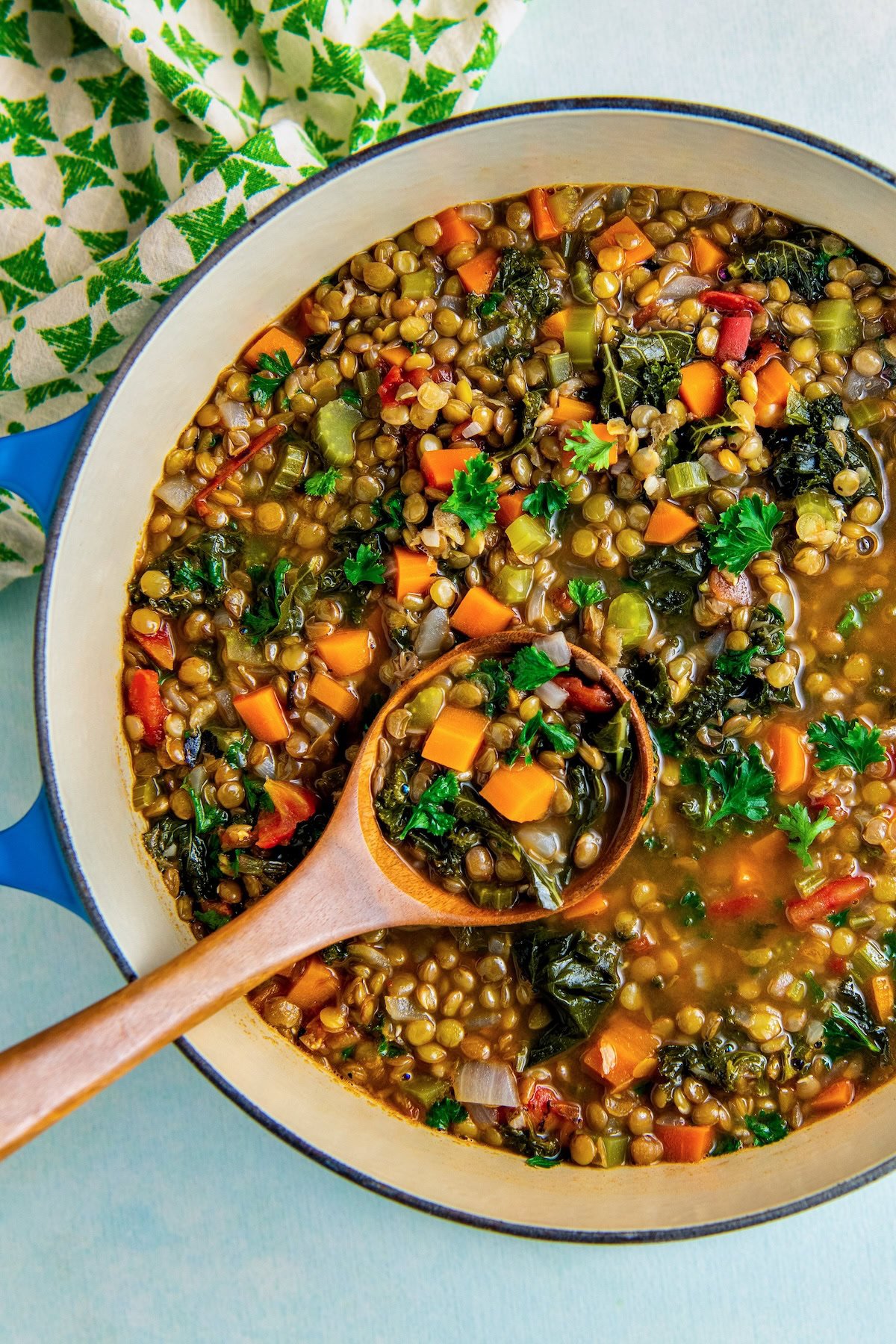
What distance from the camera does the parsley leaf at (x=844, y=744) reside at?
12.6ft

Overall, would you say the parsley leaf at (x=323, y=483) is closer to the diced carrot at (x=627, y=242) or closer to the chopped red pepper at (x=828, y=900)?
the diced carrot at (x=627, y=242)

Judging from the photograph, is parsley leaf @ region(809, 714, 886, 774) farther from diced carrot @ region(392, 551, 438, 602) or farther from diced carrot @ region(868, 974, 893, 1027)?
diced carrot @ region(392, 551, 438, 602)

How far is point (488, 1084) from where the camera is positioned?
12.8ft

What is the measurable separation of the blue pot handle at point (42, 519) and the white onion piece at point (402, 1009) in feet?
3.57

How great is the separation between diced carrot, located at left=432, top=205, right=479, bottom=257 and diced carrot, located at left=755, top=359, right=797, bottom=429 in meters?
1.13

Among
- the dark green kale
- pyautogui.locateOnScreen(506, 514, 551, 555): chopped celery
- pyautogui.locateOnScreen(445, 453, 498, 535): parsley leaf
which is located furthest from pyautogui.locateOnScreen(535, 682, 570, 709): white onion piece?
the dark green kale

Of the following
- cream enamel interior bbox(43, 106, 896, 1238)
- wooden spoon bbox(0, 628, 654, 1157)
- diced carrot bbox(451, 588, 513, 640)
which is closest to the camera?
wooden spoon bbox(0, 628, 654, 1157)

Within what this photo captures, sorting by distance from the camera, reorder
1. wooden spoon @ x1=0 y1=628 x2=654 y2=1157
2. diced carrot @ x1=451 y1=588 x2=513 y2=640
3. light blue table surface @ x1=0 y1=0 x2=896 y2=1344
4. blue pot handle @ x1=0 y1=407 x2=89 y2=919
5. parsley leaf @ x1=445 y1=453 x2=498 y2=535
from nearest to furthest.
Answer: wooden spoon @ x1=0 y1=628 x2=654 y2=1157 → blue pot handle @ x1=0 y1=407 x2=89 y2=919 → parsley leaf @ x1=445 y1=453 x2=498 y2=535 → diced carrot @ x1=451 y1=588 x2=513 y2=640 → light blue table surface @ x1=0 y1=0 x2=896 y2=1344

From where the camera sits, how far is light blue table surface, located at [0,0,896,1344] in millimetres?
4277

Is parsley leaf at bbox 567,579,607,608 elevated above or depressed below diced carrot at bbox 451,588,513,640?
above

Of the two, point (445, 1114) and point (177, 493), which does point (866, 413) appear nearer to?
point (177, 493)

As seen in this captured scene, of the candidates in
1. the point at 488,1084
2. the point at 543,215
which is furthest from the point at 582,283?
the point at 488,1084

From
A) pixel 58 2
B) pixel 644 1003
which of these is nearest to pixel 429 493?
pixel 644 1003

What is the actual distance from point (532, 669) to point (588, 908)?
914 mm
